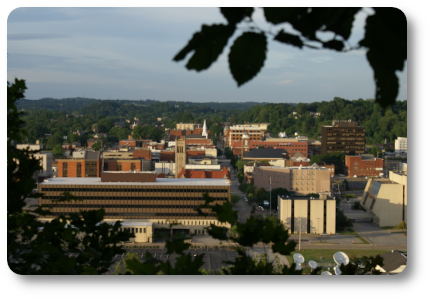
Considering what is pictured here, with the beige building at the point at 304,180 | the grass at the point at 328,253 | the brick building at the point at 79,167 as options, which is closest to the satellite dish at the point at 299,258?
the grass at the point at 328,253

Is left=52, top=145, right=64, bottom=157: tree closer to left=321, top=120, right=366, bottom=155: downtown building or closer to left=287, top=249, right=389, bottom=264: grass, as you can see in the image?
left=321, top=120, right=366, bottom=155: downtown building

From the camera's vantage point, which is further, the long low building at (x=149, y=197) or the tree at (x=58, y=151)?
the tree at (x=58, y=151)

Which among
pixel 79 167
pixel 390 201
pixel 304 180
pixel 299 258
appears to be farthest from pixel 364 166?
pixel 299 258

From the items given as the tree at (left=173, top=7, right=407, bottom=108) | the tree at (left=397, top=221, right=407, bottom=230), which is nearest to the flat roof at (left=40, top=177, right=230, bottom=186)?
the tree at (left=397, top=221, right=407, bottom=230)

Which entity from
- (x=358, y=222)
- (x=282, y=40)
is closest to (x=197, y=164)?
(x=358, y=222)

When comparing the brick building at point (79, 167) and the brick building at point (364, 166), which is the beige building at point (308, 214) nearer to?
the brick building at point (79, 167)

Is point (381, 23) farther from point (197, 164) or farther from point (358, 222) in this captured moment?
point (197, 164)

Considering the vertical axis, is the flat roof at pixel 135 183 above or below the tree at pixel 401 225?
above
